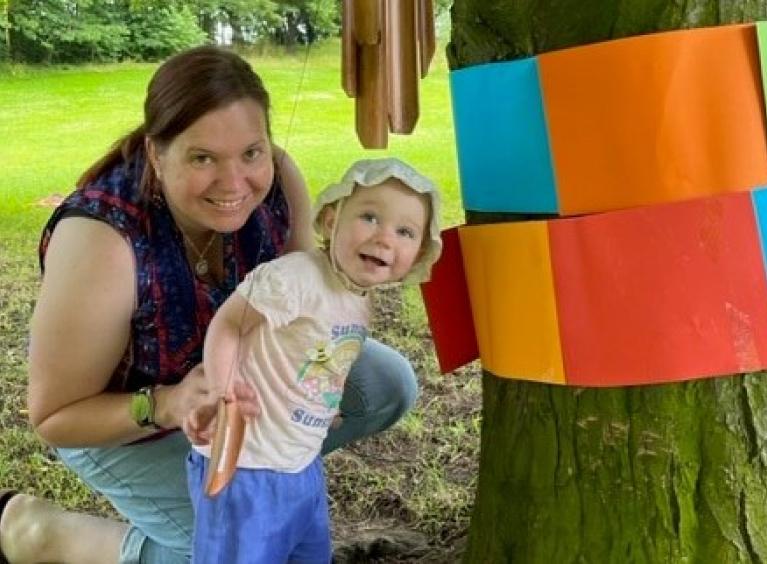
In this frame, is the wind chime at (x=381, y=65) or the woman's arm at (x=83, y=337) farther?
the woman's arm at (x=83, y=337)

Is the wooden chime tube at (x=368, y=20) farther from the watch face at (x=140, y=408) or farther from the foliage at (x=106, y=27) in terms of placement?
the watch face at (x=140, y=408)

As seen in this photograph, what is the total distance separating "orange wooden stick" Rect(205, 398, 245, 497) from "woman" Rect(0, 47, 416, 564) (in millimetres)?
142

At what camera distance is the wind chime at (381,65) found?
1.10 metres

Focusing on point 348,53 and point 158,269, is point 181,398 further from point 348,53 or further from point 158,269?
point 348,53

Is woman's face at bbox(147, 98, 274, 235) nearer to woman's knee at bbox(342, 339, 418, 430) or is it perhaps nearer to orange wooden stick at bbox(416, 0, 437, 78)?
orange wooden stick at bbox(416, 0, 437, 78)

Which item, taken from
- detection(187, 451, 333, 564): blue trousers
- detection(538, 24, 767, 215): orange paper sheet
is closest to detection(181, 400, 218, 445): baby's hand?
detection(187, 451, 333, 564): blue trousers

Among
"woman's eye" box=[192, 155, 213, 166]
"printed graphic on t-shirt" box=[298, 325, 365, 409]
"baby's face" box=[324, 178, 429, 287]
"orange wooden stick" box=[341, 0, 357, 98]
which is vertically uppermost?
"orange wooden stick" box=[341, 0, 357, 98]

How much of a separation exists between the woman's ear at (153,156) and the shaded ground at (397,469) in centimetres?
75

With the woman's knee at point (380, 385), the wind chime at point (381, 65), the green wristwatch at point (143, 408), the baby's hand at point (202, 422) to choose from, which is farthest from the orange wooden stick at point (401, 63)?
the woman's knee at point (380, 385)

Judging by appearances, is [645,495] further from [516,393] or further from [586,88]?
[586,88]

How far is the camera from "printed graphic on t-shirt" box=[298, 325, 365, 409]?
1197 mm

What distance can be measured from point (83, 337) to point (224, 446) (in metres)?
0.40

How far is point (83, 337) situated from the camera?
53.5 inches

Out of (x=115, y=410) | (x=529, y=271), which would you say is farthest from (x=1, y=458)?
(x=529, y=271)
